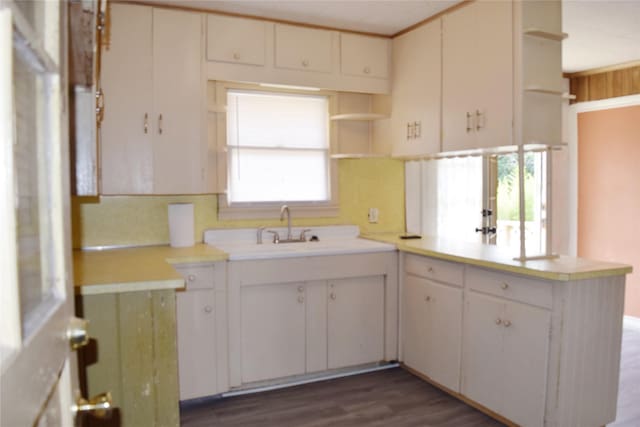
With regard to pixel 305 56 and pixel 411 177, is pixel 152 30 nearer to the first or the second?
pixel 305 56

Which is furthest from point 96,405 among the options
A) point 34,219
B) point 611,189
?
point 611,189

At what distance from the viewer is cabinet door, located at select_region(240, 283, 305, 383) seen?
300cm

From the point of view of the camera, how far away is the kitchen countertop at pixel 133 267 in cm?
190

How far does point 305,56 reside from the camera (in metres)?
3.35

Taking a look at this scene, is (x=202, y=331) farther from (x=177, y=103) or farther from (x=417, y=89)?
(x=417, y=89)

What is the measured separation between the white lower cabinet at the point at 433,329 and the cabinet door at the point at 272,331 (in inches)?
29.1

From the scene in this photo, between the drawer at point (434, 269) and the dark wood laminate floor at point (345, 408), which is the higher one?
the drawer at point (434, 269)

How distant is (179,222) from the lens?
316 centimetres

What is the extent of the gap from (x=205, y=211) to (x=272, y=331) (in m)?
0.97

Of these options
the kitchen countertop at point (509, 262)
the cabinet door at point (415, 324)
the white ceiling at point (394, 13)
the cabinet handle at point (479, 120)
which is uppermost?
the white ceiling at point (394, 13)

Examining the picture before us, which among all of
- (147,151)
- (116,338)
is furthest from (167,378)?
(147,151)

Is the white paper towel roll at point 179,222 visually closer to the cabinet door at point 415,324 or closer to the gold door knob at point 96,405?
the cabinet door at point 415,324

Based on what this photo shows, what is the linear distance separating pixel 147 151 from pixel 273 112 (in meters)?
0.99

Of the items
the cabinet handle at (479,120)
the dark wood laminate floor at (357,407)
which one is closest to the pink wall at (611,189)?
the dark wood laminate floor at (357,407)
